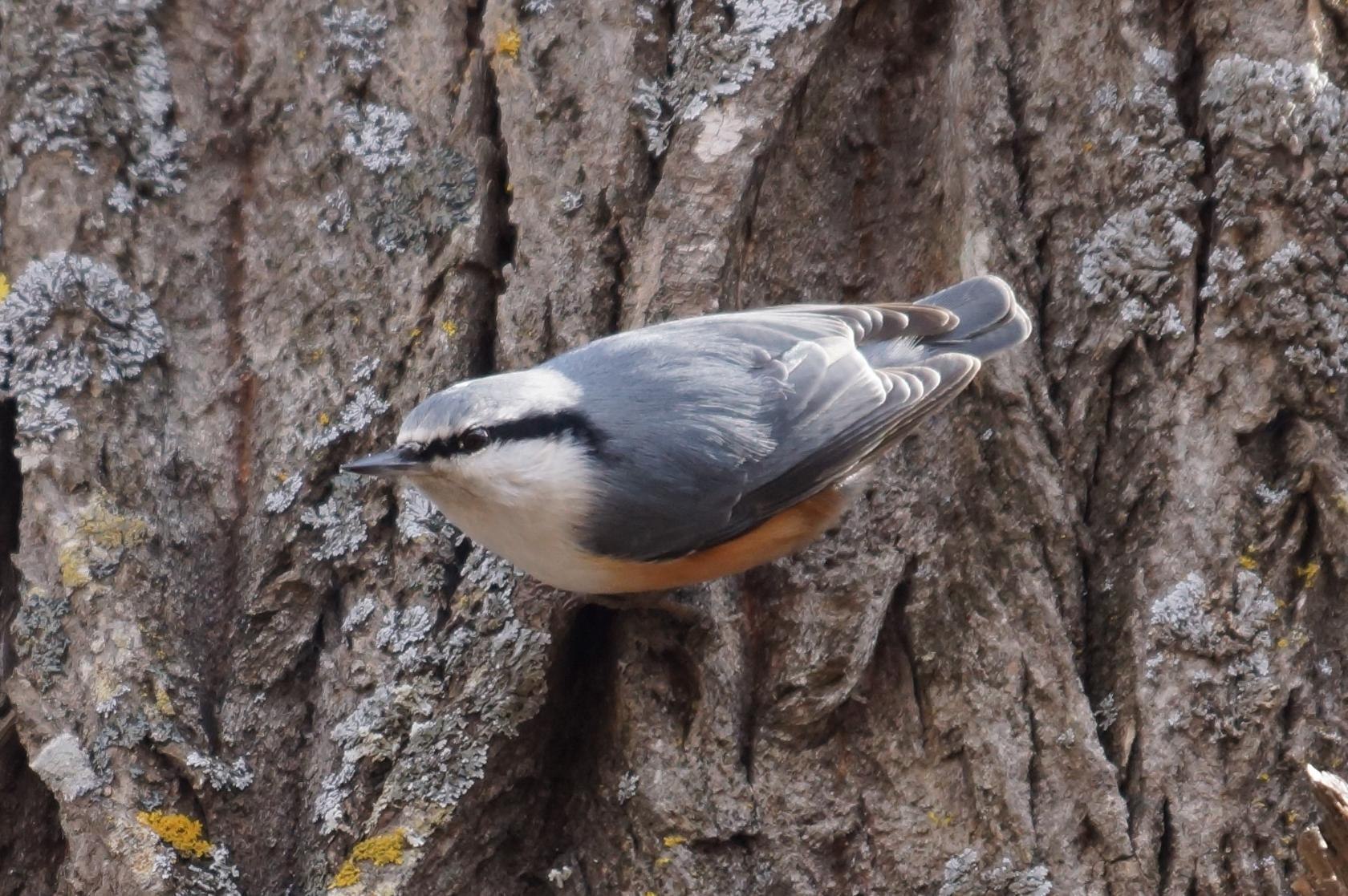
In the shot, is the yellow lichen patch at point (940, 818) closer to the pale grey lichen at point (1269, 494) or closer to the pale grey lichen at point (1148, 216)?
the pale grey lichen at point (1269, 494)

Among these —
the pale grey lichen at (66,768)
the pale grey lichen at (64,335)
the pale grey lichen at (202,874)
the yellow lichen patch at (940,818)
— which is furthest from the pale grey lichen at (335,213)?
the yellow lichen patch at (940,818)

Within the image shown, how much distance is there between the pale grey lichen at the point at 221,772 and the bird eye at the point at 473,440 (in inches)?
23.8

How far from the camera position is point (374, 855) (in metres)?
1.96

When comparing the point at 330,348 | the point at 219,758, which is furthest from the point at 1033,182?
the point at 219,758

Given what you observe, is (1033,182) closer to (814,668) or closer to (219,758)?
(814,668)

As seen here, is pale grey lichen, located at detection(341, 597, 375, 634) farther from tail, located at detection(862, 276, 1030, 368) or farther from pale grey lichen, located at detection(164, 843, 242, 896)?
tail, located at detection(862, 276, 1030, 368)

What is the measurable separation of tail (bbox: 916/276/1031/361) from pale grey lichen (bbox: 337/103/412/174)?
1028 mm

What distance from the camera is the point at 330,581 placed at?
221 cm

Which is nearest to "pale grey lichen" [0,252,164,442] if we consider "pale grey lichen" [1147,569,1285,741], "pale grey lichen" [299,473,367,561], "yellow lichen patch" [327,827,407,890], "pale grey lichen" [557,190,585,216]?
"pale grey lichen" [299,473,367,561]

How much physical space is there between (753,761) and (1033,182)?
107 cm

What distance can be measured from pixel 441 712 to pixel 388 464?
392 millimetres

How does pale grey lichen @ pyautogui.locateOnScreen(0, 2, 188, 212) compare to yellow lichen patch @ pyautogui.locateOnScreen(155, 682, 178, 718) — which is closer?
yellow lichen patch @ pyautogui.locateOnScreen(155, 682, 178, 718)

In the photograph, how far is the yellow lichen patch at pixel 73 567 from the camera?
209 centimetres

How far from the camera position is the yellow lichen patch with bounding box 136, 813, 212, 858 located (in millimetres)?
1954
